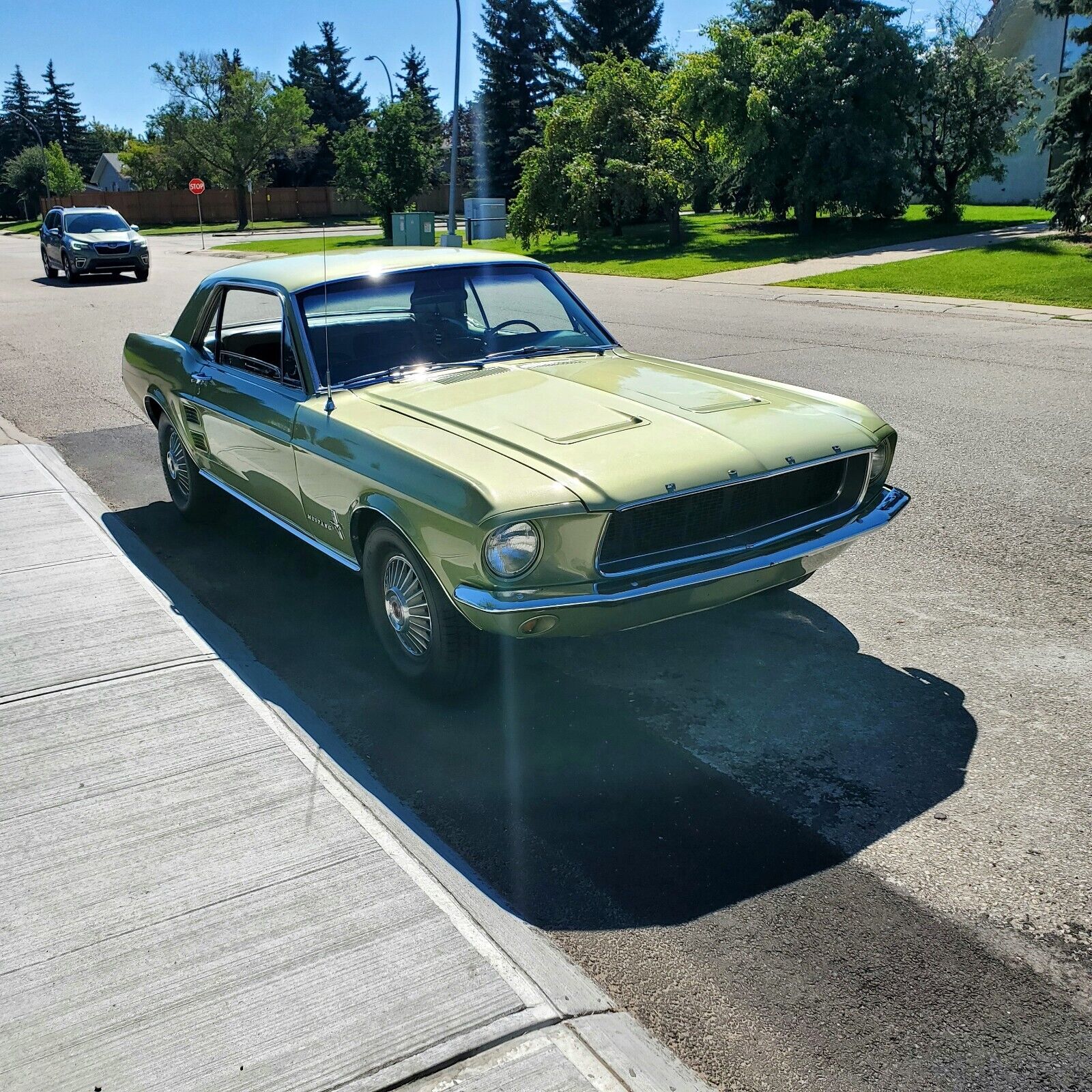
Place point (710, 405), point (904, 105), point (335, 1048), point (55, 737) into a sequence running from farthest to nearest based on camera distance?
1. point (904, 105)
2. point (710, 405)
3. point (55, 737)
4. point (335, 1048)

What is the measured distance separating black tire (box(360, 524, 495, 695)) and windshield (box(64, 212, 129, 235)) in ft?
84.5

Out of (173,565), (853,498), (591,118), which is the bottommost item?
(173,565)

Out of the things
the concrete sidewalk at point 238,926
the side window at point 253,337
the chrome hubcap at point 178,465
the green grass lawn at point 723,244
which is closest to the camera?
the concrete sidewalk at point 238,926

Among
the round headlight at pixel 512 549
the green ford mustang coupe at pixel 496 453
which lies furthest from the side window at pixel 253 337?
the round headlight at pixel 512 549

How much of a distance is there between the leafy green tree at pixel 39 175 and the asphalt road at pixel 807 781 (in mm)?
90851

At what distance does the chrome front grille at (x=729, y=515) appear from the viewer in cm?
390

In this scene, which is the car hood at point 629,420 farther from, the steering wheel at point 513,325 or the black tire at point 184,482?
the black tire at point 184,482

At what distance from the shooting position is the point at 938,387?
10.5 m

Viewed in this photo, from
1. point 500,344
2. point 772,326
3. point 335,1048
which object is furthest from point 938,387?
point 335,1048

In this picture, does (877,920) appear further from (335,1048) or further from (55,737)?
(55,737)

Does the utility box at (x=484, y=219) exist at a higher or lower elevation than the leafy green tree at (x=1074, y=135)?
lower

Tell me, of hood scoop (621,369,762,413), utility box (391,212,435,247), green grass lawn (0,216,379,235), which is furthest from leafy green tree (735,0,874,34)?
hood scoop (621,369,762,413)

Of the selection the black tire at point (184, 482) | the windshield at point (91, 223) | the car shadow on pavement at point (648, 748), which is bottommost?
the car shadow on pavement at point (648, 748)

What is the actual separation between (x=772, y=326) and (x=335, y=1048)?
46.8ft
